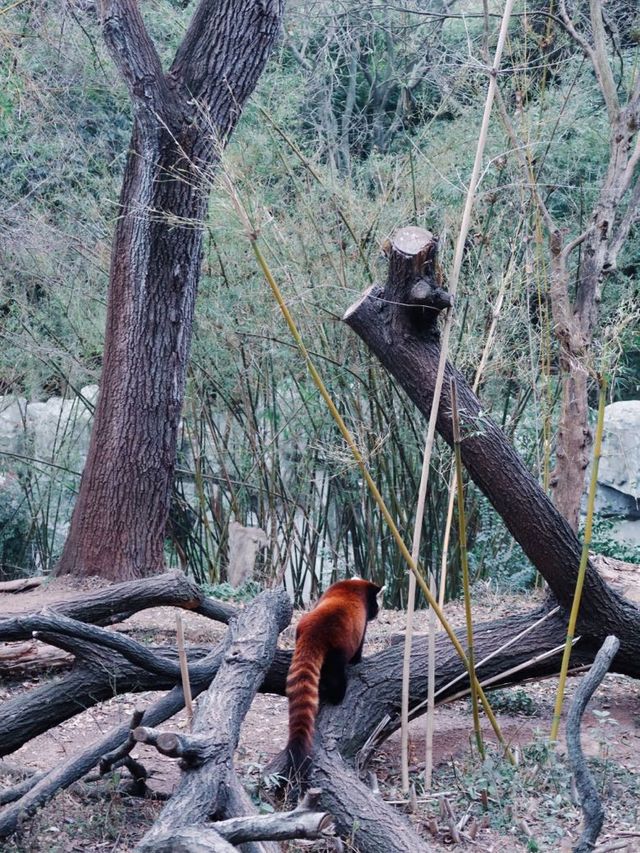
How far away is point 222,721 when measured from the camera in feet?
8.25

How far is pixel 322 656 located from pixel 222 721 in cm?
55

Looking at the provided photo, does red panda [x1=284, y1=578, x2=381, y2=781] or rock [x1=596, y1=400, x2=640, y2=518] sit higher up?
rock [x1=596, y1=400, x2=640, y2=518]

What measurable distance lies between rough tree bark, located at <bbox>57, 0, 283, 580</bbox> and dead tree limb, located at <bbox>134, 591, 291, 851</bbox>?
7.91 feet

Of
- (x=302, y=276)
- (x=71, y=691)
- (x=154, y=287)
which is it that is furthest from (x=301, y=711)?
(x=302, y=276)

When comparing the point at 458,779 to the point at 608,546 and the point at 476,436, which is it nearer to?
the point at 476,436

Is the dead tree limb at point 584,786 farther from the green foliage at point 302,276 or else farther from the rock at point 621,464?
the rock at point 621,464

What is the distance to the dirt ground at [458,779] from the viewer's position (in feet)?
8.96

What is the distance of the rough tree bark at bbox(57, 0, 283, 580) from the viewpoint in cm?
534

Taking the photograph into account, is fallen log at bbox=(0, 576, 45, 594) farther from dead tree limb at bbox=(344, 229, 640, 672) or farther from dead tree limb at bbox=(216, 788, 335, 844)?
dead tree limb at bbox=(216, 788, 335, 844)

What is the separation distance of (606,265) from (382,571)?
269cm

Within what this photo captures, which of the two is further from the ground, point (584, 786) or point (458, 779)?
point (584, 786)

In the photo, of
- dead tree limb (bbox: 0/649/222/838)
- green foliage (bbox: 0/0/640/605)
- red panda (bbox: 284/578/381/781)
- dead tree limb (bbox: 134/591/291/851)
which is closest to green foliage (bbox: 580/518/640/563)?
green foliage (bbox: 0/0/640/605)

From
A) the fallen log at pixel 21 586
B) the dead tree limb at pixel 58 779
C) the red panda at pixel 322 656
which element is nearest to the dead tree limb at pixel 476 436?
the red panda at pixel 322 656

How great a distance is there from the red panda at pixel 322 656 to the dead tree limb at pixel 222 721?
0.13 meters
